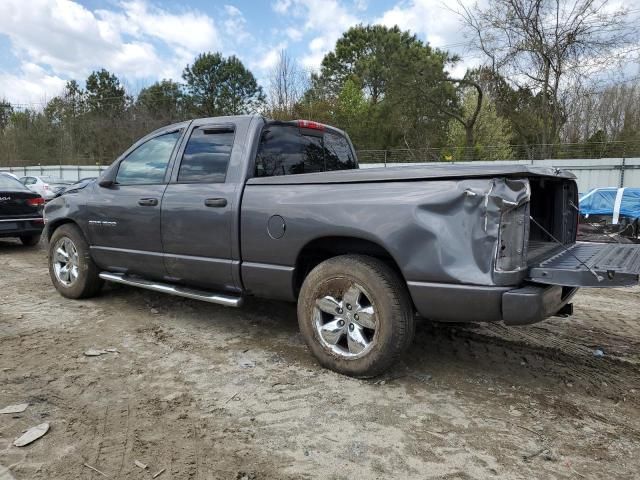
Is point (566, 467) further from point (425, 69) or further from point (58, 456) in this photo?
point (425, 69)

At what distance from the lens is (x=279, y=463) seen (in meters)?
2.47

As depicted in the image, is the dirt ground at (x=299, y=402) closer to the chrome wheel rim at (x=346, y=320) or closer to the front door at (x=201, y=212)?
the chrome wheel rim at (x=346, y=320)

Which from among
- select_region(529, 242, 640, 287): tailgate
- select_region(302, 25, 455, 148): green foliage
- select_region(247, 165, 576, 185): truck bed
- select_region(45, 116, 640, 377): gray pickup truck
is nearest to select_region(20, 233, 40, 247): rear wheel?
select_region(45, 116, 640, 377): gray pickup truck

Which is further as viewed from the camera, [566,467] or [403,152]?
[403,152]

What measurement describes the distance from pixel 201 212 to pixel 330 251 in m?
1.17

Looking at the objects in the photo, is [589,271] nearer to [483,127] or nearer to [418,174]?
[418,174]

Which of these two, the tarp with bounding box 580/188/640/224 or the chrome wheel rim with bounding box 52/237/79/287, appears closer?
the chrome wheel rim with bounding box 52/237/79/287

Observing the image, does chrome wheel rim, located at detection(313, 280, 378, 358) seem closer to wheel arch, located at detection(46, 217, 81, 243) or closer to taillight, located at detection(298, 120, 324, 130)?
taillight, located at detection(298, 120, 324, 130)

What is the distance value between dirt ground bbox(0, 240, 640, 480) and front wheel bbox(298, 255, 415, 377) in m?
0.19

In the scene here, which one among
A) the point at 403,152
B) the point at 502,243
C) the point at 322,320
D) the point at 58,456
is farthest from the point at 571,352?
the point at 403,152

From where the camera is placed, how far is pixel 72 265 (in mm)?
5441

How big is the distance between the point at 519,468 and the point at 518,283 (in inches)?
40.7

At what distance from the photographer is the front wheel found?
318 centimetres

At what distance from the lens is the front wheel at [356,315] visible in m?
3.18
